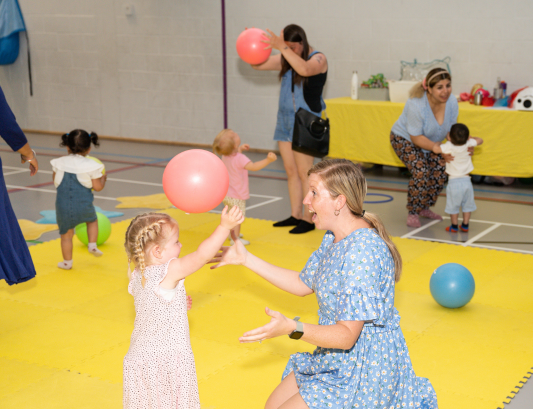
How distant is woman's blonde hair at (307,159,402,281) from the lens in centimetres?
242

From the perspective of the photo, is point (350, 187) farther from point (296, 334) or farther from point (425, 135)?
point (425, 135)

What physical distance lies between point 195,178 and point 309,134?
117 inches

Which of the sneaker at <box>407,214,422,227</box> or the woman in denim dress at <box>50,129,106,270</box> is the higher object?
the woman in denim dress at <box>50,129,106,270</box>

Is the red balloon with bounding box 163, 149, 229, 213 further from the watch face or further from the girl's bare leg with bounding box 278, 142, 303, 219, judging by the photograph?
the girl's bare leg with bounding box 278, 142, 303, 219

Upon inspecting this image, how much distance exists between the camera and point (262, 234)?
6109 mm

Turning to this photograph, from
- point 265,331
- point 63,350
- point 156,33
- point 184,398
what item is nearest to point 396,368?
point 265,331

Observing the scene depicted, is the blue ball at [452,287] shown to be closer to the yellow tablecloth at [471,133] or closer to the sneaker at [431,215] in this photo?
the sneaker at [431,215]

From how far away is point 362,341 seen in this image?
2.35 m

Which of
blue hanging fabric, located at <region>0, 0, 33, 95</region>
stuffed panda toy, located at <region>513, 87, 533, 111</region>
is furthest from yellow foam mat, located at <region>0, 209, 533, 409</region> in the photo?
blue hanging fabric, located at <region>0, 0, 33, 95</region>

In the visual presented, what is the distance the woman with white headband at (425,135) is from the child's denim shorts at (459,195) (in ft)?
0.80

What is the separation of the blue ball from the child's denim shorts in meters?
1.97

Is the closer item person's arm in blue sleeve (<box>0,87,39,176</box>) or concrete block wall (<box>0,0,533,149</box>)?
person's arm in blue sleeve (<box>0,87,39,176</box>)

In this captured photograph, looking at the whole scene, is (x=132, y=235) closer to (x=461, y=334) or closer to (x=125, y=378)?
(x=125, y=378)

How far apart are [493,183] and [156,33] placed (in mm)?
6408
